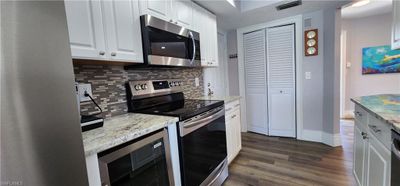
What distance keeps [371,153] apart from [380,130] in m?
0.28

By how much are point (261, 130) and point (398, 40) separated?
7.39ft

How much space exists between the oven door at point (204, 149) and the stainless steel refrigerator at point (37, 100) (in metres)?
0.82

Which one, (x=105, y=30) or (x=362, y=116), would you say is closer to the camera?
(x=105, y=30)

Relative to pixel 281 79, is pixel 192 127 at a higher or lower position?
lower

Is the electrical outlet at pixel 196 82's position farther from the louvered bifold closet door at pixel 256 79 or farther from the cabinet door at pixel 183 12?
the louvered bifold closet door at pixel 256 79

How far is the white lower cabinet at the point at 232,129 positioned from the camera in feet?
7.12

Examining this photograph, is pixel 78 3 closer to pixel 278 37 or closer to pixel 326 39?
pixel 278 37

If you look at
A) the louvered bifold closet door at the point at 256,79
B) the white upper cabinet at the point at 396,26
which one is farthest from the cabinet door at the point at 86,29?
the louvered bifold closet door at the point at 256,79

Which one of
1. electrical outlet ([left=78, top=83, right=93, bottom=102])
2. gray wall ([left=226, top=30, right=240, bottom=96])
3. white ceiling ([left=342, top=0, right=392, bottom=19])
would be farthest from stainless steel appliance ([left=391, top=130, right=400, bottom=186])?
white ceiling ([left=342, top=0, right=392, bottom=19])

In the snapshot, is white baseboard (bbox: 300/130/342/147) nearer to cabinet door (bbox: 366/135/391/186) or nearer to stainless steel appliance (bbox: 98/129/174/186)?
cabinet door (bbox: 366/135/391/186)

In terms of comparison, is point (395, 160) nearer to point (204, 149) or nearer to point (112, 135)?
point (204, 149)

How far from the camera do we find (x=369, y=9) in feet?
10.8

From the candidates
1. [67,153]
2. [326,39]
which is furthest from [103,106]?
[326,39]

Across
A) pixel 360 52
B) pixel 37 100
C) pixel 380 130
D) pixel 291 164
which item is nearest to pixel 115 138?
pixel 37 100
